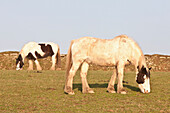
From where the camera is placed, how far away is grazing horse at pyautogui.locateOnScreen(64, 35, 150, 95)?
11.4m

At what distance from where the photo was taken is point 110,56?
453 inches

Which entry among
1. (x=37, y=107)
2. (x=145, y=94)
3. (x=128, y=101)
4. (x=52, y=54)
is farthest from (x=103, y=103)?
(x=52, y=54)

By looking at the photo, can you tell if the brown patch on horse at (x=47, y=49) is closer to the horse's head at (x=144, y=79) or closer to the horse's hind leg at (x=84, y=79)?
the horse's hind leg at (x=84, y=79)

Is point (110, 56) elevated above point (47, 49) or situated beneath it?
situated beneath

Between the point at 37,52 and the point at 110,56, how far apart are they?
62.3 feet

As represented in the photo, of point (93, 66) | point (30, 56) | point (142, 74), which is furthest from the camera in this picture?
→ point (93, 66)

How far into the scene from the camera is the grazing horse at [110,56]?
11.4m

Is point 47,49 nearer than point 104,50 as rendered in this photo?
No

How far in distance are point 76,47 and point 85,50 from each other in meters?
Answer: 0.45

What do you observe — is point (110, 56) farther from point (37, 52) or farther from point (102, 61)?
point (37, 52)

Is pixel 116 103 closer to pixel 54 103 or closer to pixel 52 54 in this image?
pixel 54 103

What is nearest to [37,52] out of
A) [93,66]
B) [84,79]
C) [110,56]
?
[93,66]

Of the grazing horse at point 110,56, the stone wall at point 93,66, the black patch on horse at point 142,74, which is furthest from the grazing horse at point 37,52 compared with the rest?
the black patch on horse at point 142,74

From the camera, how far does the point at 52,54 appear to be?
1169 inches
